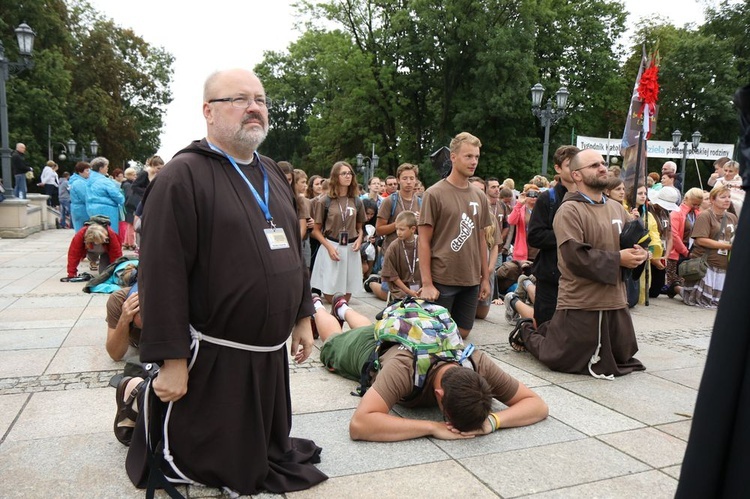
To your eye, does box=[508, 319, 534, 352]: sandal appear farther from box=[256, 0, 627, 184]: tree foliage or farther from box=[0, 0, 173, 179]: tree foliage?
box=[0, 0, 173, 179]: tree foliage

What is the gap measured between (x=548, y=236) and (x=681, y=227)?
17.3ft

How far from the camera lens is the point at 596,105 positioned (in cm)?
3145

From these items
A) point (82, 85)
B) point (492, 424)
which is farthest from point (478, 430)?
point (82, 85)

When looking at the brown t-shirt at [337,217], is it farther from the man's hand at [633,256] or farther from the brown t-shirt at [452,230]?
the man's hand at [633,256]

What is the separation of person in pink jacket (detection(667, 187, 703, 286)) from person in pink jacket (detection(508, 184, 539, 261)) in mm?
2459

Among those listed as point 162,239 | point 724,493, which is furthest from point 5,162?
point 724,493

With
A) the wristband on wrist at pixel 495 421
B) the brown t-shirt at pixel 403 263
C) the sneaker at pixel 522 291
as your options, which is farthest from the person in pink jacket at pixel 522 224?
A: the wristband on wrist at pixel 495 421

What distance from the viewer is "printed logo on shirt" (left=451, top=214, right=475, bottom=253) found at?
5.34m

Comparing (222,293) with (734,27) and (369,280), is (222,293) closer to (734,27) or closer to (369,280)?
(369,280)

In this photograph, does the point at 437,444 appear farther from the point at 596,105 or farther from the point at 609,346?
the point at 596,105

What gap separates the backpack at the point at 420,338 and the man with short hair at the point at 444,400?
4 cm

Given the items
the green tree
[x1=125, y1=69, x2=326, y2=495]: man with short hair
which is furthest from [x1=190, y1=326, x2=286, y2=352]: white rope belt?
the green tree

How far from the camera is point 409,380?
3.56m

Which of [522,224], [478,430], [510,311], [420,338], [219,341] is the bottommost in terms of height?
[510,311]
